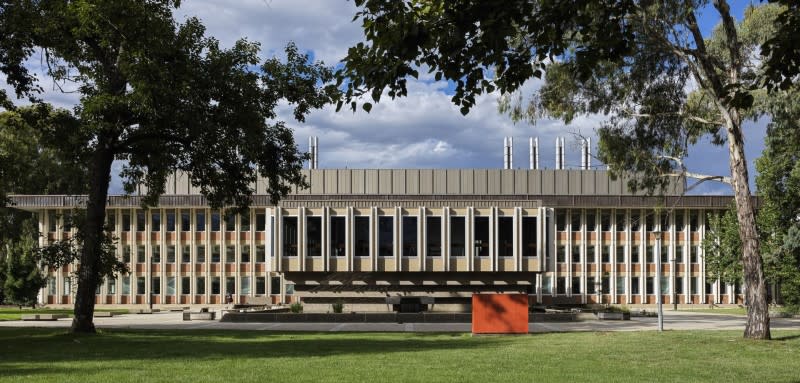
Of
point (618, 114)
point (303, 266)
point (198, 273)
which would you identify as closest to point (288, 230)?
point (303, 266)

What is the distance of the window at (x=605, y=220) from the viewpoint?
74.2 metres

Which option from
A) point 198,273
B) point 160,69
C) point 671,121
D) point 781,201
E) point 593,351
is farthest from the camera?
point 198,273

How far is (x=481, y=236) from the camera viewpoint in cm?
5534

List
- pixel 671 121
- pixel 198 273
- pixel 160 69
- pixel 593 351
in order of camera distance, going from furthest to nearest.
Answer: pixel 198 273 < pixel 671 121 < pixel 160 69 < pixel 593 351

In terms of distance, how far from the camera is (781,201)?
4769 centimetres

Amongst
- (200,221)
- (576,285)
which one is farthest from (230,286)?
(576,285)

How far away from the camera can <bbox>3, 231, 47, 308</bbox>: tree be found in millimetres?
63688

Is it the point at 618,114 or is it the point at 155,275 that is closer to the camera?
the point at 618,114

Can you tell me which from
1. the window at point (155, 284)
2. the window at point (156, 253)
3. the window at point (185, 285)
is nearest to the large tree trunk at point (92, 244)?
the window at point (185, 285)

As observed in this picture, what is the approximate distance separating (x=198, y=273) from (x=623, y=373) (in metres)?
61.1

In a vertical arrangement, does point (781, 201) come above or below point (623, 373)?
above

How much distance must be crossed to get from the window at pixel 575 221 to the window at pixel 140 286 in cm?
3737

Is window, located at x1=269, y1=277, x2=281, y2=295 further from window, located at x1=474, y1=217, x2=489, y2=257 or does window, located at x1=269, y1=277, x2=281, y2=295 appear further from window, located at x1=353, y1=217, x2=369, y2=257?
window, located at x1=474, y1=217, x2=489, y2=257

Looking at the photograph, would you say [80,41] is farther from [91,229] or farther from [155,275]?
[155,275]
